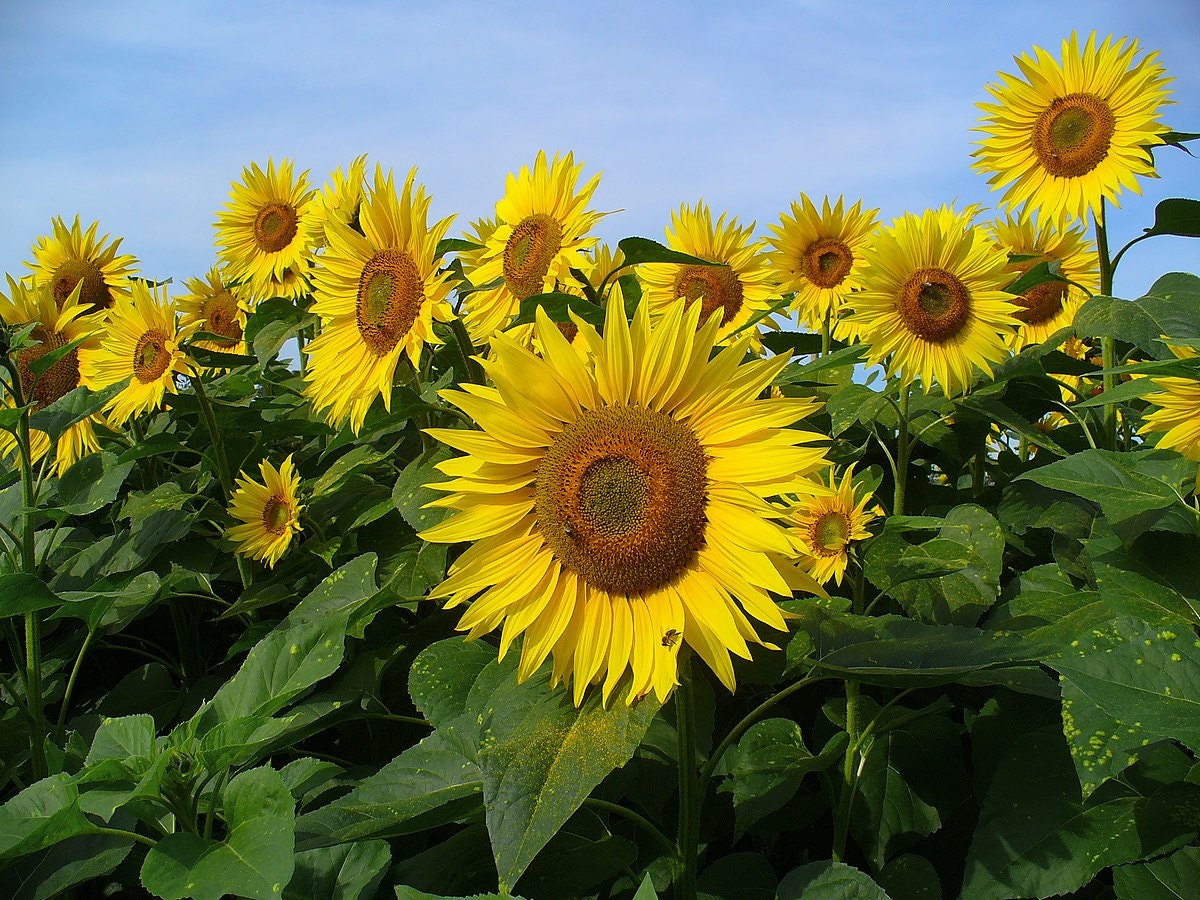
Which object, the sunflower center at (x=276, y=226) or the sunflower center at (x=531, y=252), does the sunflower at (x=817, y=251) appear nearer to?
the sunflower center at (x=531, y=252)

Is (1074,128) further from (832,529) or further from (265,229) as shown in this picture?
(265,229)

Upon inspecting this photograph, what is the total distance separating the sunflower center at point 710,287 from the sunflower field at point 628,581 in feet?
0.05

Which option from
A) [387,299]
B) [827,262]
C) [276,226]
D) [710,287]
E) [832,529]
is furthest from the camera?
[276,226]

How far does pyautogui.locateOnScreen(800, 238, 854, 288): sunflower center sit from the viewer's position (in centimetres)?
420

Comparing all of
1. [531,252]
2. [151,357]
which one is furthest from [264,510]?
[531,252]

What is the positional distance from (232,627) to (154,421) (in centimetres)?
89

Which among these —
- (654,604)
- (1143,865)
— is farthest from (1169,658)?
(654,604)

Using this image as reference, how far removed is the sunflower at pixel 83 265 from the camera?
489cm

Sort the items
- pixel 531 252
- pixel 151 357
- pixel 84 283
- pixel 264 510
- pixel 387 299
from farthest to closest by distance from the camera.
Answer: pixel 84 283 → pixel 151 357 → pixel 264 510 → pixel 531 252 → pixel 387 299

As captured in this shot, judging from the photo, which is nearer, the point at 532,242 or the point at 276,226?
the point at 532,242

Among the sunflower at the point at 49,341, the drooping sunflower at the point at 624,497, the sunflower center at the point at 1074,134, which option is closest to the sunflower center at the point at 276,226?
the sunflower at the point at 49,341

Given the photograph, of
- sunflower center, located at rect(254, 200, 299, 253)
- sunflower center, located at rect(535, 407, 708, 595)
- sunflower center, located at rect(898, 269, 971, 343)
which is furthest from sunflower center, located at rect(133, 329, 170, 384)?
sunflower center, located at rect(898, 269, 971, 343)

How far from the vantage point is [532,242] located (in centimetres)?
289

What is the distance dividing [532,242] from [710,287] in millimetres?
914
